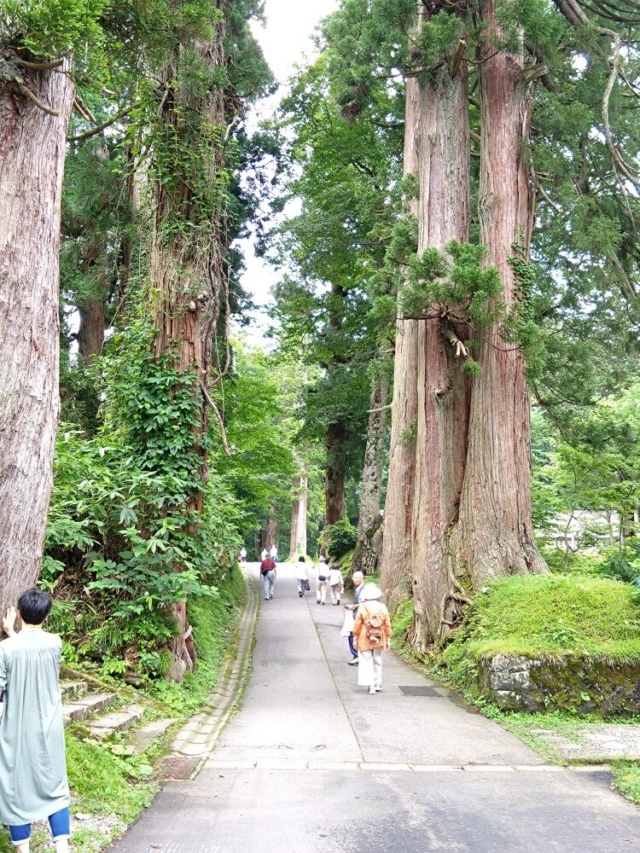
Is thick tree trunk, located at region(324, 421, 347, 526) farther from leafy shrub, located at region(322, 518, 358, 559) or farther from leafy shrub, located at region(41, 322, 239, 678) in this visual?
leafy shrub, located at region(41, 322, 239, 678)

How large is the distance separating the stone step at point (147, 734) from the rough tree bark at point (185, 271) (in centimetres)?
195

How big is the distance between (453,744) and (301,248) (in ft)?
57.2

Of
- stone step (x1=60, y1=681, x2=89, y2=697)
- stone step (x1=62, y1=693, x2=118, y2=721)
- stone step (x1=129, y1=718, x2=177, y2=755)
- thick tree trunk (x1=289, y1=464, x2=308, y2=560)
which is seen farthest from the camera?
thick tree trunk (x1=289, y1=464, x2=308, y2=560)

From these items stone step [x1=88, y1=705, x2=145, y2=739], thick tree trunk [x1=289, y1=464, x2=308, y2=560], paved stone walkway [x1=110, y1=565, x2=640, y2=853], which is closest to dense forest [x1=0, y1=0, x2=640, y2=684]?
stone step [x1=88, y1=705, x2=145, y2=739]

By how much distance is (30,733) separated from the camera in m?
3.77

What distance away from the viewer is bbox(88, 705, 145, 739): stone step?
19.8 ft

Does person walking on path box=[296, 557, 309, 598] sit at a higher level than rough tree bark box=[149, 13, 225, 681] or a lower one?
lower

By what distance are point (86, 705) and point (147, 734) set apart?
643 mm

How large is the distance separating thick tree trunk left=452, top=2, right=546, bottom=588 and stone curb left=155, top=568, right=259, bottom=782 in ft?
12.8

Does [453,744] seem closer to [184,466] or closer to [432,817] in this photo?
[432,817]

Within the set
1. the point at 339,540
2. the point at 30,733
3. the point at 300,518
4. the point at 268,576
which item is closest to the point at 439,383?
the point at 30,733

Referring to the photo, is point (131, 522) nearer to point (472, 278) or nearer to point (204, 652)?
point (204, 652)

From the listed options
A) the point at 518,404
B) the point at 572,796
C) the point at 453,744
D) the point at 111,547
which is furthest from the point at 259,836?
the point at 518,404

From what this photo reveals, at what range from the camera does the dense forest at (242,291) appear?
4480 millimetres
